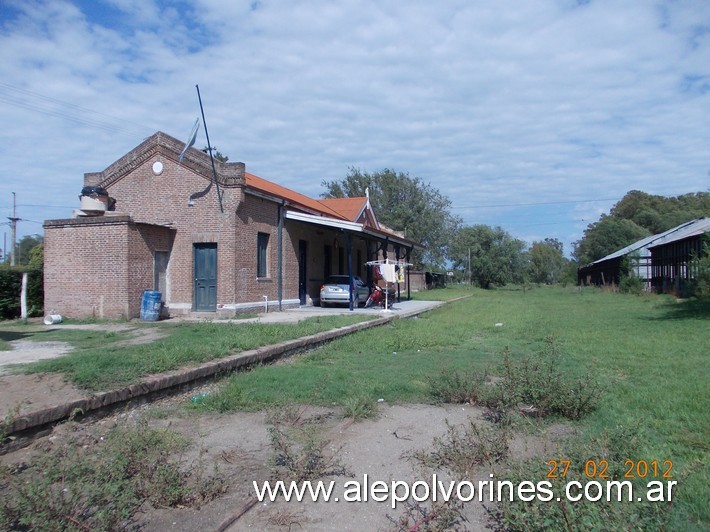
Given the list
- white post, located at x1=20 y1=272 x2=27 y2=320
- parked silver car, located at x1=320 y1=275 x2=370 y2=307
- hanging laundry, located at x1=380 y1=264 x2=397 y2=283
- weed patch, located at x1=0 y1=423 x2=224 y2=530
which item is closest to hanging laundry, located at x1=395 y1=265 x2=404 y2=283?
hanging laundry, located at x1=380 y1=264 x2=397 y2=283

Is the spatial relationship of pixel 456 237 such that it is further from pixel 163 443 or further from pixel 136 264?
pixel 163 443

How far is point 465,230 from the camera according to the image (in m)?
67.6

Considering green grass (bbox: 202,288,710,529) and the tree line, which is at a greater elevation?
the tree line

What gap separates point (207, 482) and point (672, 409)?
16.6 ft

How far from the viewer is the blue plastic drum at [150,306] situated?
16.3 m

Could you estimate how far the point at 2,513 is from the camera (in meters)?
3.39

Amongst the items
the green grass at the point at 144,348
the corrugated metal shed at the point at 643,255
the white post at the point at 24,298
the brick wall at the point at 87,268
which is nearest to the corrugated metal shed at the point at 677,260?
the corrugated metal shed at the point at 643,255

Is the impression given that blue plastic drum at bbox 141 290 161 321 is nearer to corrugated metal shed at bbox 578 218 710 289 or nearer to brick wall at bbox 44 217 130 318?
brick wall at bbox 44 217 130 318

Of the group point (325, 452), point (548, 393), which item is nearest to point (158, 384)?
point (325, 452)

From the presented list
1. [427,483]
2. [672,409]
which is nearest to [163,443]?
[427,483]

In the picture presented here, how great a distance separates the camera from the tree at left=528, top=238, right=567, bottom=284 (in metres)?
99.5

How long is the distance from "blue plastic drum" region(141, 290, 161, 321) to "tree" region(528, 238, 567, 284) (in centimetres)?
8641

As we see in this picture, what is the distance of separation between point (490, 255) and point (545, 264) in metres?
45.1

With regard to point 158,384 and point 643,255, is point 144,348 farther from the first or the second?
point 643,255
